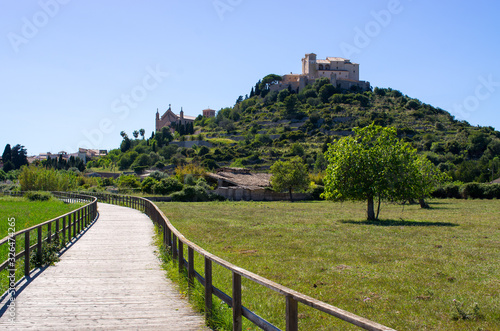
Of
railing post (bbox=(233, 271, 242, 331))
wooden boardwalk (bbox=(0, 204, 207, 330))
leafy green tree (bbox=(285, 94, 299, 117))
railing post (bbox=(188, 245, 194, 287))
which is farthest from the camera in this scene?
leafy green tree (bbox=(285, 94, 299, 117))

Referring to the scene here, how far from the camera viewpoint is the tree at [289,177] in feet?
191

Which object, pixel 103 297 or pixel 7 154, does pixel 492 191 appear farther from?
pixel 7 154

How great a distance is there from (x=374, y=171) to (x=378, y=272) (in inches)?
607

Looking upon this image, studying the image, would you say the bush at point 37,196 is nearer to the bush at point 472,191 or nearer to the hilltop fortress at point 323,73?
the bush at point 472,191

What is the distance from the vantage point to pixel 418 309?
26.1ft

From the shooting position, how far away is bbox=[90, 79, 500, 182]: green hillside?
110m

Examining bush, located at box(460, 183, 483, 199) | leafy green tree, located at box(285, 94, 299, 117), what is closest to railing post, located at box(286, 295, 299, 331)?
bush, located at box(460, 183, 483, 199)

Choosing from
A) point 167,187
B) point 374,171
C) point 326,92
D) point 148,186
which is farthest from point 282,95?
point 374,171

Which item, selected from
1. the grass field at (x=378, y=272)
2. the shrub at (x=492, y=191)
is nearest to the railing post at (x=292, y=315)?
the grass field at (x=378, y=272)

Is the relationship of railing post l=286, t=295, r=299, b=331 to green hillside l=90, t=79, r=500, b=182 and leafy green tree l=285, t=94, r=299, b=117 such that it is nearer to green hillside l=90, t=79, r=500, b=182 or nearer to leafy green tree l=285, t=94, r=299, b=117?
green hillside l=90, t=79, r=500, b=182

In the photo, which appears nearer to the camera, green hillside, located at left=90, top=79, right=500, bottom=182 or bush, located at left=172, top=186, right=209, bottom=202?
bush, located at left=172, top=186, right=209, bottom=202

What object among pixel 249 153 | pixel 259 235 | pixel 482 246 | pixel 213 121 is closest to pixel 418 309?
pixel 482 246

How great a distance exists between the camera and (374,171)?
25.7 m

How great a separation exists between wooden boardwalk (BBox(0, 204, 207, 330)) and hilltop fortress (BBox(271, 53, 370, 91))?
175 meters
